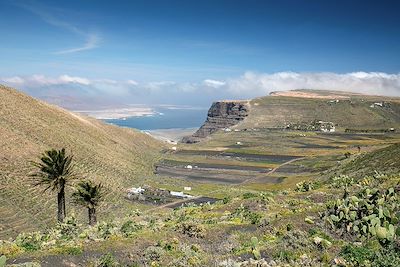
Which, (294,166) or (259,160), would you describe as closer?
(294,166)

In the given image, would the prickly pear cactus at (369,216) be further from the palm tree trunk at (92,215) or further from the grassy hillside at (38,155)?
the grassy hillside at (38,155)

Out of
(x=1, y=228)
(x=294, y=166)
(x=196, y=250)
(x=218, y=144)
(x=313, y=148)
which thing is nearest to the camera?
(x=196, y=250)

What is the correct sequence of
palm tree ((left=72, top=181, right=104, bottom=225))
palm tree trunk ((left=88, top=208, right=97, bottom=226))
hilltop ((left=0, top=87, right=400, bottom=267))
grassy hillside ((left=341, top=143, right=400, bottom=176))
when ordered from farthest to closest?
grassy hillside ((left=341, top=143, right=400, bottom=176)) < palm tree trunk ((left=88, top=208, right=97, bottom=226)) < palm tree ((left=72, top=181, right=104, bottom=225)) < hilltop ((left=0, top=87, right=400, bottom=267))

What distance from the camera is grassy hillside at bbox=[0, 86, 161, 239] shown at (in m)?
64.3

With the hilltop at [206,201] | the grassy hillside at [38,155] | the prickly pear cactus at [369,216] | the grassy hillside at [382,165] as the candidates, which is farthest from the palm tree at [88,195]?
the grassy hillside at [382,165]

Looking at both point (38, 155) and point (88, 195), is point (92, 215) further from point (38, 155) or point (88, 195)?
point (38, 155)

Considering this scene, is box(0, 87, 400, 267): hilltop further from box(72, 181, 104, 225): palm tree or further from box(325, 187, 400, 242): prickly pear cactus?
box(72, 181, 104, 225): palm tree

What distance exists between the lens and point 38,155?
82938 millimetres

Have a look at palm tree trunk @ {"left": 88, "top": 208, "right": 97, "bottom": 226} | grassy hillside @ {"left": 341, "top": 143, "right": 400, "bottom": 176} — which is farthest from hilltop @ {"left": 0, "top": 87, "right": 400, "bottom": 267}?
palm tree trunk @ {"left": 88, "top": 208, "right": 97, "bottom": 226}

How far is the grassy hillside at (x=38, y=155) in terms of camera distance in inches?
2532

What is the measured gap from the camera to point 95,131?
132 metres

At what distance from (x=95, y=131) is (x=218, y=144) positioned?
221ft

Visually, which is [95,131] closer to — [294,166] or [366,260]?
[294,166]

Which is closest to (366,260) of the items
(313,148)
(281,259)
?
(281,259)
